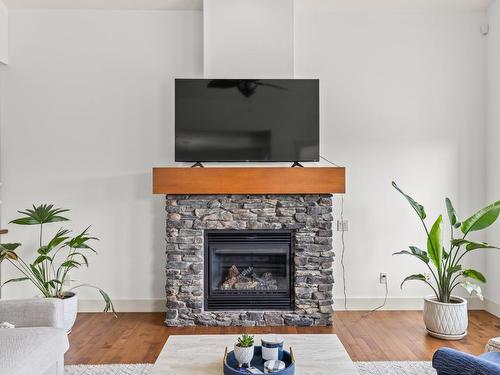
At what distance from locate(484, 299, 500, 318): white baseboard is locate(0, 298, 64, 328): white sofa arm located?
3638mm

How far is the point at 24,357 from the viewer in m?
1.88

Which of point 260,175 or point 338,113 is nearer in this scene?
point 260,175

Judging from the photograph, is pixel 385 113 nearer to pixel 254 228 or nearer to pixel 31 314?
pixel 254 228

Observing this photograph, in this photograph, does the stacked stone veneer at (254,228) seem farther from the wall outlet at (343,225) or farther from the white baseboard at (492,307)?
the white baseboard at (492,307)

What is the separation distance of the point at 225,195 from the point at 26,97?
2.12 m

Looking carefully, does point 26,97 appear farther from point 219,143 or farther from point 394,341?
point 394,341

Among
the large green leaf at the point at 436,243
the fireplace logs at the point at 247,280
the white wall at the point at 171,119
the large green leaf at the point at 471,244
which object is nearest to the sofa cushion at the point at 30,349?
the fireplace logs at the point at 247,280

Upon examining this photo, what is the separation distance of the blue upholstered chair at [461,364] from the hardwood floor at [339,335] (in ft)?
4.28

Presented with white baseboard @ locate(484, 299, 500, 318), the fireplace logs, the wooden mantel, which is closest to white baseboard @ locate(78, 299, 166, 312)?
the fireplace logs

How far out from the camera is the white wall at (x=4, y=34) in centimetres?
388

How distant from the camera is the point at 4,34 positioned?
12.9ft

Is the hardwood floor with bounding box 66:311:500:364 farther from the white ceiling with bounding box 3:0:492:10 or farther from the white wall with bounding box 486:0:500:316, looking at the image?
the white ceiling with bounding box 3:0:492:10

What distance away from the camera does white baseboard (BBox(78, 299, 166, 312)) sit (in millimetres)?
3994

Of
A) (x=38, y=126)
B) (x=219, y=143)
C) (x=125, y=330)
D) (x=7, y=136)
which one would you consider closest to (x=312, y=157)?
(x=219, y=143)
